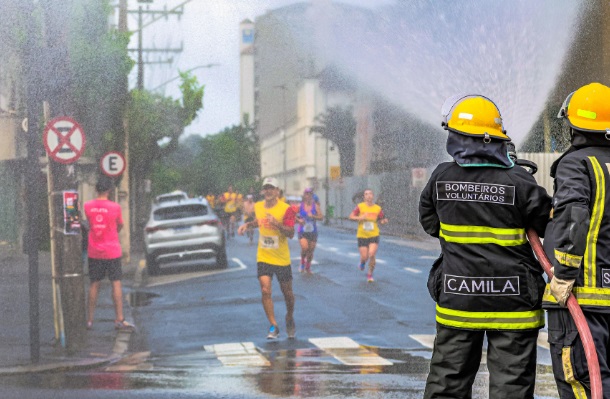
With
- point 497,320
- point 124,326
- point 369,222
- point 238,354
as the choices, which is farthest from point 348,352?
point 497,320

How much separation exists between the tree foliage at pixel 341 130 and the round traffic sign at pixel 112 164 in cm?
183

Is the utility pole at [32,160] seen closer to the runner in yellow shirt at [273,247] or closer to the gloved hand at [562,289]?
the runner in yellow shirt at [273,247]

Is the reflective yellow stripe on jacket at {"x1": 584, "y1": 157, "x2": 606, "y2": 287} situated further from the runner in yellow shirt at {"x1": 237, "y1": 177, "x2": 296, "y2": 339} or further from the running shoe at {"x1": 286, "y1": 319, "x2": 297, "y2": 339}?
the running shoe at {"x1": 286, "y1": 319, "x2": 297, "y2": 339}

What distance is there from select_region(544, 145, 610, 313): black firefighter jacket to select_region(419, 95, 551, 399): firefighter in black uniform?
0.38ft

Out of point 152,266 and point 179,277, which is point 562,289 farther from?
point 152,266

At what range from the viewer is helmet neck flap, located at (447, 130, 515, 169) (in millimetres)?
4797

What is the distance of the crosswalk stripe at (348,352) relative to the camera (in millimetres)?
8664

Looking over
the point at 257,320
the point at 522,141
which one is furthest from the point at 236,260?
the point at 522,141

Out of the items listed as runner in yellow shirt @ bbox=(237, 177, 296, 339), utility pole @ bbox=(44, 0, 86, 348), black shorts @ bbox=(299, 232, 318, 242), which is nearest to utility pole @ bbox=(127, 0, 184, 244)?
utility pole @ bbox=(44, 0, 86, 348)

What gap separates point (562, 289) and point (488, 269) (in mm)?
346

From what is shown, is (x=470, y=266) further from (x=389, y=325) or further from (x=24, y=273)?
(x=24, y=273)

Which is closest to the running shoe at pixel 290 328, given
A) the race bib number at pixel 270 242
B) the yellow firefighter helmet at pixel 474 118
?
the race bib number at pixel 270 242

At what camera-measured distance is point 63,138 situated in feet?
30.2

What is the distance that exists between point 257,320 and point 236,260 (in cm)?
61
